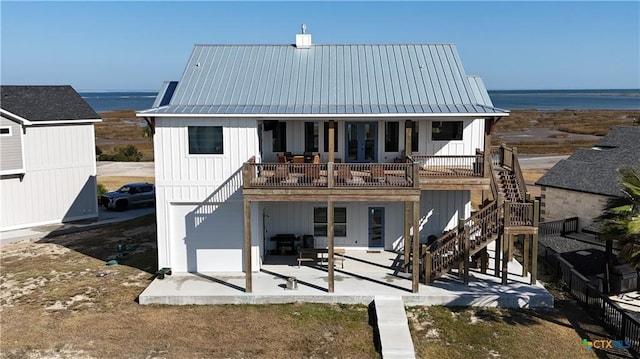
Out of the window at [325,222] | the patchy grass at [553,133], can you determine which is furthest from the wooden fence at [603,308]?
the patchy grass at [553,133]

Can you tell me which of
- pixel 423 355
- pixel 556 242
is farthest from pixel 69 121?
pixel 556 242

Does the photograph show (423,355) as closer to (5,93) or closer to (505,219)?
(505,219)

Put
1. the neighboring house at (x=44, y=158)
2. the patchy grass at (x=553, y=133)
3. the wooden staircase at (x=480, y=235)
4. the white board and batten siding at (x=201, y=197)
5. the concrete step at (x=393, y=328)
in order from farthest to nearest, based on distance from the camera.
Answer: the patchy grass at (x=553, y=133) → the neighboring house at (x=44, y=158) → the white board and batten siding at (x=201, y=197) → the wooden staircase at (x=480, y=235) → the concrete step at (x=393, y=328)

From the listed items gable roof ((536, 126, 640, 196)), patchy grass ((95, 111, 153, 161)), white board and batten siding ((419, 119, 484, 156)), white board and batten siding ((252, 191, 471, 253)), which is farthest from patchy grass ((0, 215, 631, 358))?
patchy grass ((95, 111, 153, 161))

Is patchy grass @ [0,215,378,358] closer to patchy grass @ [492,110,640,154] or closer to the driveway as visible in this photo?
the driveway

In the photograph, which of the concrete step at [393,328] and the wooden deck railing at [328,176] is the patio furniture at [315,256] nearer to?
the wooden deck railing at [328,176]
